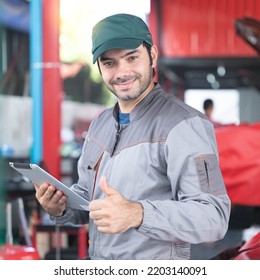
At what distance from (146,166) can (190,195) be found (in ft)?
0.41

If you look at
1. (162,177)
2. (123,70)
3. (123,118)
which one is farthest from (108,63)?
(162,177)

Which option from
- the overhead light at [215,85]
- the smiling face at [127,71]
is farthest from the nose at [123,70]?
the overhead light at [215,85]

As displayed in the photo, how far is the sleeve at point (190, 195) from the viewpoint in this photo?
1400mm

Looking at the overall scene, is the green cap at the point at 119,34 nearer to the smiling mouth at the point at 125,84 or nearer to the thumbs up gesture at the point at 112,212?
the smiling mouth at the point at 125,84

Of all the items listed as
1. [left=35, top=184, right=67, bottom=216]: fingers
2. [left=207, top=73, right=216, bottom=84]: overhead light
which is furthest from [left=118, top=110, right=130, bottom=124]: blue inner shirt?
[left=207, top=73, right=216, bottom=84]: overhead light

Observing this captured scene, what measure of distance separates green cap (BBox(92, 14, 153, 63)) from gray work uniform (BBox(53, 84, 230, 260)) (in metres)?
0.15

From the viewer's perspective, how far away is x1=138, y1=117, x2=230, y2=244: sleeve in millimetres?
1400

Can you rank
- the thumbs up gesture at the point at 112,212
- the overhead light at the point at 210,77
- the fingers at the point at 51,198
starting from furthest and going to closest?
the overhead light at the point at 210,77, the fingers at the point at 51,198, the thumbs up gesture at the point at 112,212

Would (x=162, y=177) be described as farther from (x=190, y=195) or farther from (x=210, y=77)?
(x=210, y=77)

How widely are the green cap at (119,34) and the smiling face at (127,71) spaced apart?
1.2 inches

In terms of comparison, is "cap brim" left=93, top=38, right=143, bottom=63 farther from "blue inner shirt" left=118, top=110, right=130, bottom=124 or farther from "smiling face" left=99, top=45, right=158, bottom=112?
"blue inner shirt" left=118, top=110, right=130, bottom=124

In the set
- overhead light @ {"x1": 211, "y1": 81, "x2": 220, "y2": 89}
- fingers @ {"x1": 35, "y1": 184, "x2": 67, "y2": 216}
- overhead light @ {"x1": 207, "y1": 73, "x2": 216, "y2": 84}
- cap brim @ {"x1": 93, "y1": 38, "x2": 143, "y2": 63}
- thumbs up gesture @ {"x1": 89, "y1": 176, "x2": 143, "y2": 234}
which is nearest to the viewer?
thumbs up gesture @ {"x1": 89, "y1": 176, "x2": 143, "y2": 234}
